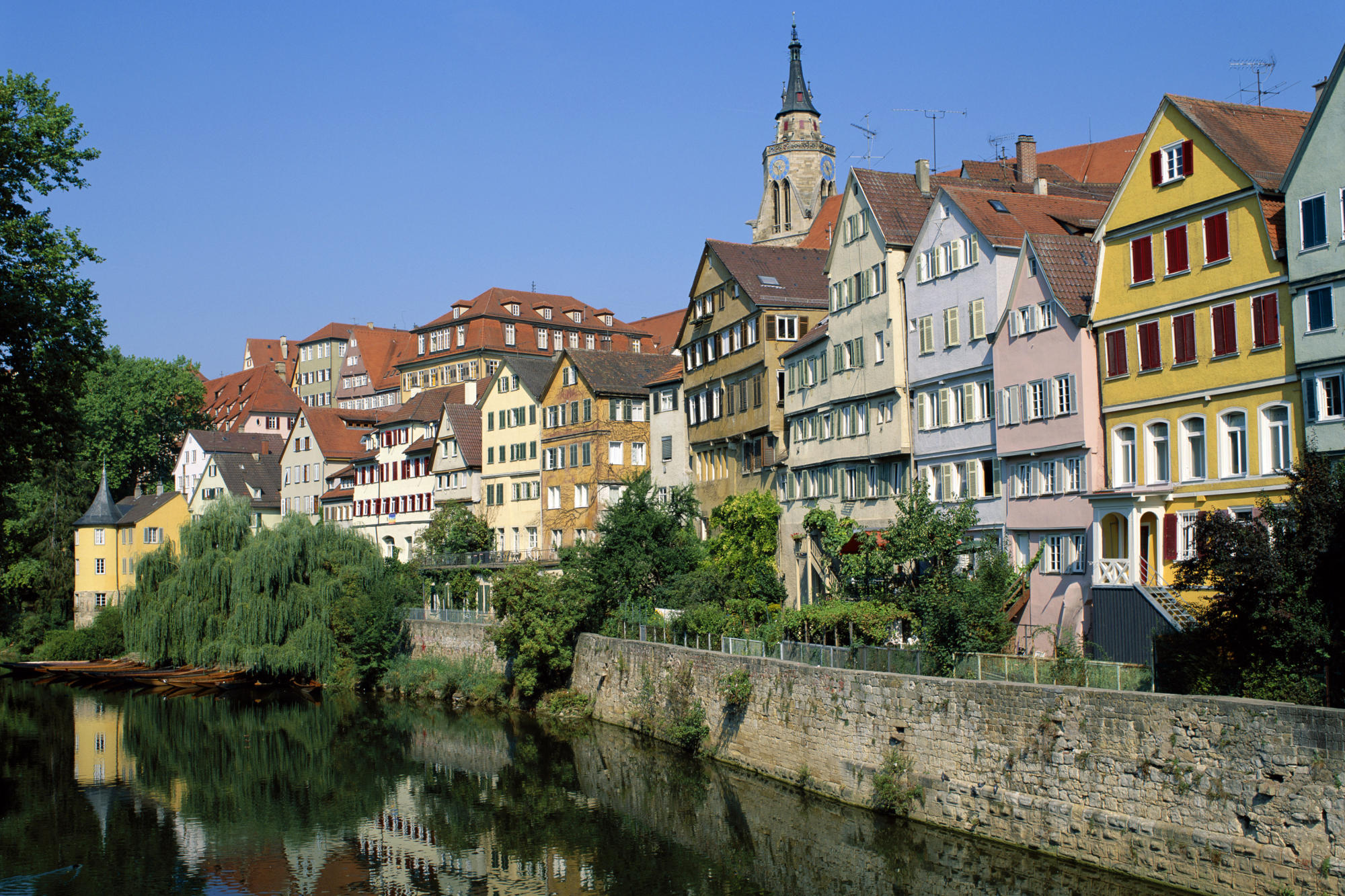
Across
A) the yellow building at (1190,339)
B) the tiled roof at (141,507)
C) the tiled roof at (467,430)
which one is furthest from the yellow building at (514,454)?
the yellow building at (1190,339)

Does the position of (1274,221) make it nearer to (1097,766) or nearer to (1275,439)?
(1275,439)

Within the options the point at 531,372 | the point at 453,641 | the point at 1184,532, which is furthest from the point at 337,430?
the point at 1184,532

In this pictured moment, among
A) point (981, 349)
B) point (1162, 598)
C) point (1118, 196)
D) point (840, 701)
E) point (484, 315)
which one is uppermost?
point (484, 315)

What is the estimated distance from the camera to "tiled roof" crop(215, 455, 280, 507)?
9112 centimetres

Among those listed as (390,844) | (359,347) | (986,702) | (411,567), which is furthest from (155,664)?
(359,347)

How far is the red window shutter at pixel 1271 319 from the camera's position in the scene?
1054 inches

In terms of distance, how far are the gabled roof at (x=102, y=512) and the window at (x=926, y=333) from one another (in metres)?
59.4

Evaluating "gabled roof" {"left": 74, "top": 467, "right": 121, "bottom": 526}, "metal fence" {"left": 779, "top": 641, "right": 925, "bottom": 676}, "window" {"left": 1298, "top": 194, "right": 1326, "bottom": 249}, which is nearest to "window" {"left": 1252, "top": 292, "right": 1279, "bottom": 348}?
"window" {"left": 1298, "top": 194, "right": 1326, "bottom": 249}

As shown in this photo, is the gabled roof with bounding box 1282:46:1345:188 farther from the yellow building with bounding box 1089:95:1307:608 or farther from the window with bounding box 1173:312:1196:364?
the window with bounding box 1173:312:1196:364

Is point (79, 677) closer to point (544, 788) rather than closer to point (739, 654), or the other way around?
point (544, 788)

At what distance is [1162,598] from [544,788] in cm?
1536

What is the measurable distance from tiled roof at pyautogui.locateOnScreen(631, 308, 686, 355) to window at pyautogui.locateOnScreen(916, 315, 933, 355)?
226 ft

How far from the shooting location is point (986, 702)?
23984 millimetres

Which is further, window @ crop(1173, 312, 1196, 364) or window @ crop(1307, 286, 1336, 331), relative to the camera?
window @ crop(1173, 312, 1196, 364)
